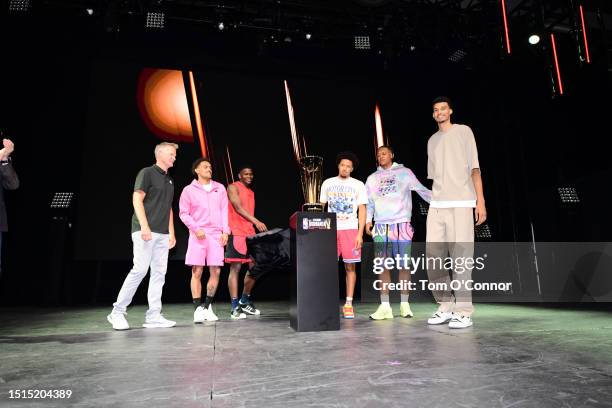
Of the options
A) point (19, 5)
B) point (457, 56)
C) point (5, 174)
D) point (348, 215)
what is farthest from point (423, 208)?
point (19, 5)

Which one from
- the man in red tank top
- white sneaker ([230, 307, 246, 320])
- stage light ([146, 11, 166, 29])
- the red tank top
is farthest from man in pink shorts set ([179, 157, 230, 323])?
stage light ([146, 11, 166, 29])

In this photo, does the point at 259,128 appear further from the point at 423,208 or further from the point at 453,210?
the point at 453,210

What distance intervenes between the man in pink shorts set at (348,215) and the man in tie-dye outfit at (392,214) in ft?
0.48

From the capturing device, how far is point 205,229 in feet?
13.0

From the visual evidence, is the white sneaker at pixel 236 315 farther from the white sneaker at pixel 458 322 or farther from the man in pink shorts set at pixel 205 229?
the white sneaker at pixel 458 322

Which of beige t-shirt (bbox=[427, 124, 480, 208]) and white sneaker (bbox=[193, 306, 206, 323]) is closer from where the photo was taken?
beige t-shirt (bbox=[427, 124, 480, 208])

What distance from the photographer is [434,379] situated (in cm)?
162

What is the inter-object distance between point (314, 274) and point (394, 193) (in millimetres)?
1351

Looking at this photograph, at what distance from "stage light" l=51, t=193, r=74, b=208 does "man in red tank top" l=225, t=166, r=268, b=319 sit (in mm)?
2836

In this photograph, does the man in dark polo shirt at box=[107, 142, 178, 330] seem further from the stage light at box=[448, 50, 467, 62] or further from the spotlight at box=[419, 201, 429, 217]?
the stage light at box=[448, 50, 467, 62]

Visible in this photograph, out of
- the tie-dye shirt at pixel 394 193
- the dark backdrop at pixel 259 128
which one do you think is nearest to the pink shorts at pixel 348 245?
the tie-dye shirt at pixel 394 193

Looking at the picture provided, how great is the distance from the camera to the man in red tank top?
172 inches

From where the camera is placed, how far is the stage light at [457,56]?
718 centimetres

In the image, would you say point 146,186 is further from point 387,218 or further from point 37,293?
point 37,293
